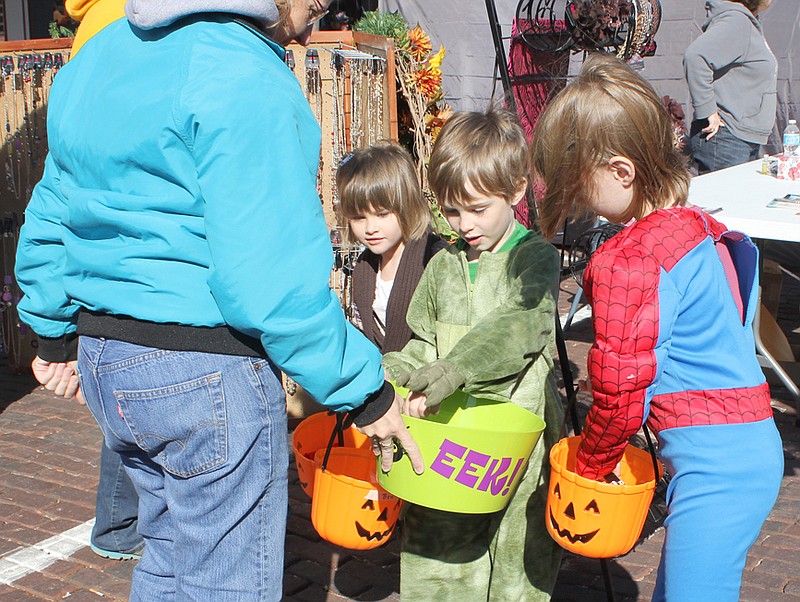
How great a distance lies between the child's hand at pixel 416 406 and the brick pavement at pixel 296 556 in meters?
1.14

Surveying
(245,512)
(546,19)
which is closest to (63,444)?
(245,512)

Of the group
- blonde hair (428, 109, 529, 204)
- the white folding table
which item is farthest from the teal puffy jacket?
the white folding table

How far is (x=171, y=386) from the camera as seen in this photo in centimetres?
187

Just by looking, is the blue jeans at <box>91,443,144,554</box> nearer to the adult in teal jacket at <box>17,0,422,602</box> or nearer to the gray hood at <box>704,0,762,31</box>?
the adult in teal jacket at <box>17,0,422,602</box>

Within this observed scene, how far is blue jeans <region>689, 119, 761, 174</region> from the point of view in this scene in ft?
22.9

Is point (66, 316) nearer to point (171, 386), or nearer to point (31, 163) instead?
point (171, 386)

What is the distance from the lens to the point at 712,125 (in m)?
6.92

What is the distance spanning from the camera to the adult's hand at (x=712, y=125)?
689 centimetres

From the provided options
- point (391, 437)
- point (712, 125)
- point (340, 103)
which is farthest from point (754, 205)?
point (391, 437)

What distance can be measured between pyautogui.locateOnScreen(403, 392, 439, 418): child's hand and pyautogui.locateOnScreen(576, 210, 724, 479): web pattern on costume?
46 cm

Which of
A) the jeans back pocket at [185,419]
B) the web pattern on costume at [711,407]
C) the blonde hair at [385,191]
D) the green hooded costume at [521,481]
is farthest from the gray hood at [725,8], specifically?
the jeans back pocket at [185,419]

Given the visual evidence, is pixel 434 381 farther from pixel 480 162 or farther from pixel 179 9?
pixel 179 9

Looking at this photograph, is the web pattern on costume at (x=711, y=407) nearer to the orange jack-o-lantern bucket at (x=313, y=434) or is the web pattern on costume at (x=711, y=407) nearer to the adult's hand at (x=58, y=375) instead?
the orange jack-o-lantern bucket at (x=313, y=434)

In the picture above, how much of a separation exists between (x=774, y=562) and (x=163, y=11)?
3.00 meters
